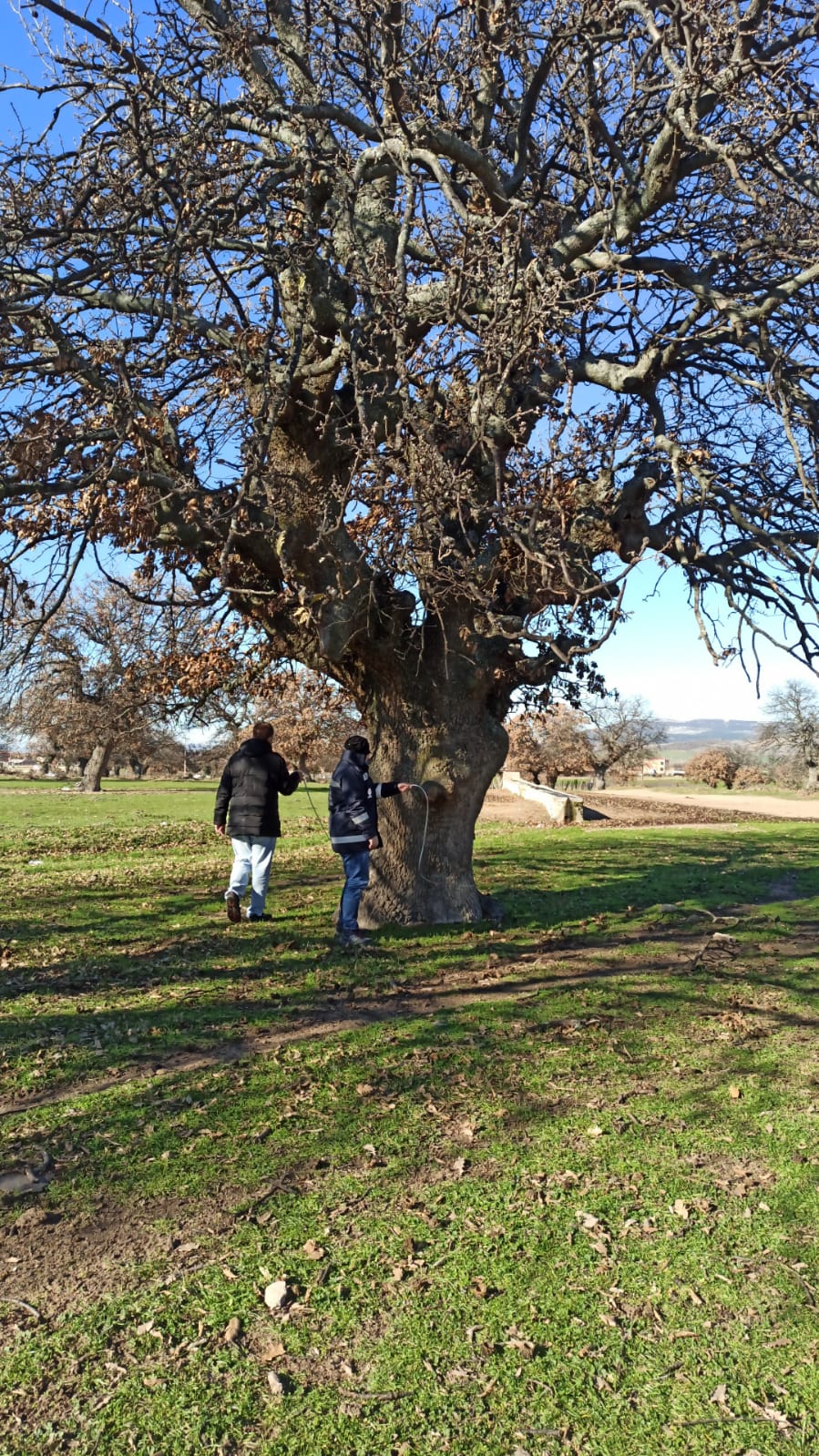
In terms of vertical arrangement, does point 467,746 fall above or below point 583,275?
below

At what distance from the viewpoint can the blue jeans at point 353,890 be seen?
870cm

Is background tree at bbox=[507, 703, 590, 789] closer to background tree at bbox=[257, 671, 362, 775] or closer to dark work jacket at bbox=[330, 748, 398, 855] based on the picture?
background tree at bbox=[257, 671, 362, 775]

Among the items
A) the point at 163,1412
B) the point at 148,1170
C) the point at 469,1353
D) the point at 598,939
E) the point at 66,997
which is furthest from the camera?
the point at 598,939

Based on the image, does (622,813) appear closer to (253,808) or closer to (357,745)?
(253,808)

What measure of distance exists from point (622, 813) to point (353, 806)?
76.1ft

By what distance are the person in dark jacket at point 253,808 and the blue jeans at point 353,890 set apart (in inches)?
35.3

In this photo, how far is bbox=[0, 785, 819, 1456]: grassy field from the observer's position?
2826 millimetres

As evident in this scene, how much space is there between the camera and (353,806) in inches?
344

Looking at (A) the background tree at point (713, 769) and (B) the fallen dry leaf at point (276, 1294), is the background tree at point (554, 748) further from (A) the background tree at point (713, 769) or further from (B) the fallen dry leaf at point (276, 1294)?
(B) the fallen dry leaf at point (276, 1294)

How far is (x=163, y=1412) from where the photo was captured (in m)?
2.78

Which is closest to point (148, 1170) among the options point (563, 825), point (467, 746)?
point (467, 746)

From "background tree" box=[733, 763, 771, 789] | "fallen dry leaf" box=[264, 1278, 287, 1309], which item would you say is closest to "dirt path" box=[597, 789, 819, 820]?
"background tree" box=[733, 763, 771, 789]

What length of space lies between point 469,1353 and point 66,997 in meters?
5.00

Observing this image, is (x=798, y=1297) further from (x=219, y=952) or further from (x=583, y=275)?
(x=583, y=275)
